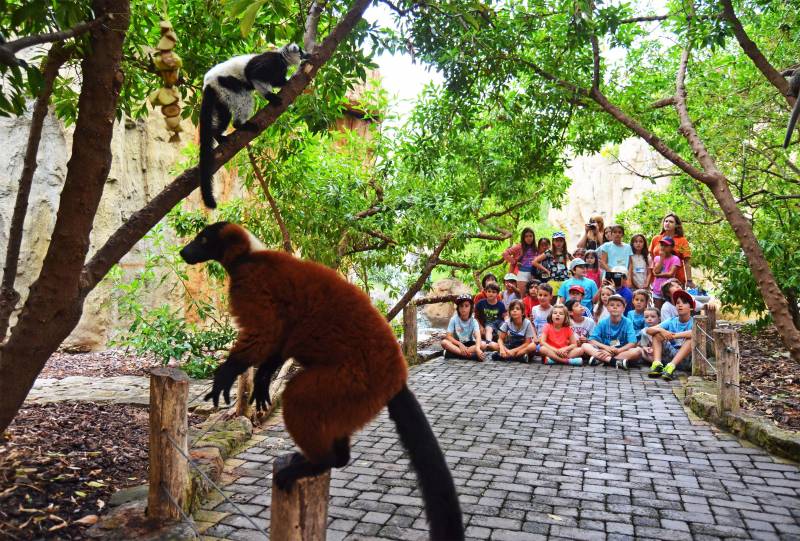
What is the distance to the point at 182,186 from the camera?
3453 millimetres

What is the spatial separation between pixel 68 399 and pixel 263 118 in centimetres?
442

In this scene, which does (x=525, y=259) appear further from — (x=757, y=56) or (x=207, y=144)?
(x=207, y=144)

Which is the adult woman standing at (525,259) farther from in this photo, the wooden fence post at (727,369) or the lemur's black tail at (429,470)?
the lemur's black tail at (429,470)

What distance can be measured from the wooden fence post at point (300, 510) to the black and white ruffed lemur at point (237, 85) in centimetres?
248

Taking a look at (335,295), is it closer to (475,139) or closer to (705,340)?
(705,340)

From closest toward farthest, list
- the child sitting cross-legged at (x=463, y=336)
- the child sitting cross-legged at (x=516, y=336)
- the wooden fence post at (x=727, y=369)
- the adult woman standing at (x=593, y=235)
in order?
the wooden fence post at (x=727, y=369) < the child sitting cross-legged at (x=516, y=336) < the child sitting cross-legged at (x=463, y=336) < the adult woman standing at (x=593, y=235)

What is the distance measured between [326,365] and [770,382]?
23.2 feet

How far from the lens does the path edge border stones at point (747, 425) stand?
5.01 m

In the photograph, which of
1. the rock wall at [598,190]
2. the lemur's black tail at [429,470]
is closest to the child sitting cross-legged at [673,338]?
the lemur's black tail at [429,470]

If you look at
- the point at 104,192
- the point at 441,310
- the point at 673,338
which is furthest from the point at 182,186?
the point at 441,310

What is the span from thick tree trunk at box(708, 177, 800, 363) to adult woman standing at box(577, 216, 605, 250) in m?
4.23

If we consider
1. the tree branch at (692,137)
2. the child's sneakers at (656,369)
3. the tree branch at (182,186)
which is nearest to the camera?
the tree branch at (182,186)

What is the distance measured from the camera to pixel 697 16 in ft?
20.9

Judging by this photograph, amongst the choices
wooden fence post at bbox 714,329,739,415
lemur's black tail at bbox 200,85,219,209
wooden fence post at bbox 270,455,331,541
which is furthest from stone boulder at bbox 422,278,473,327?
wooden fence post at bbox 270,455,331,541
